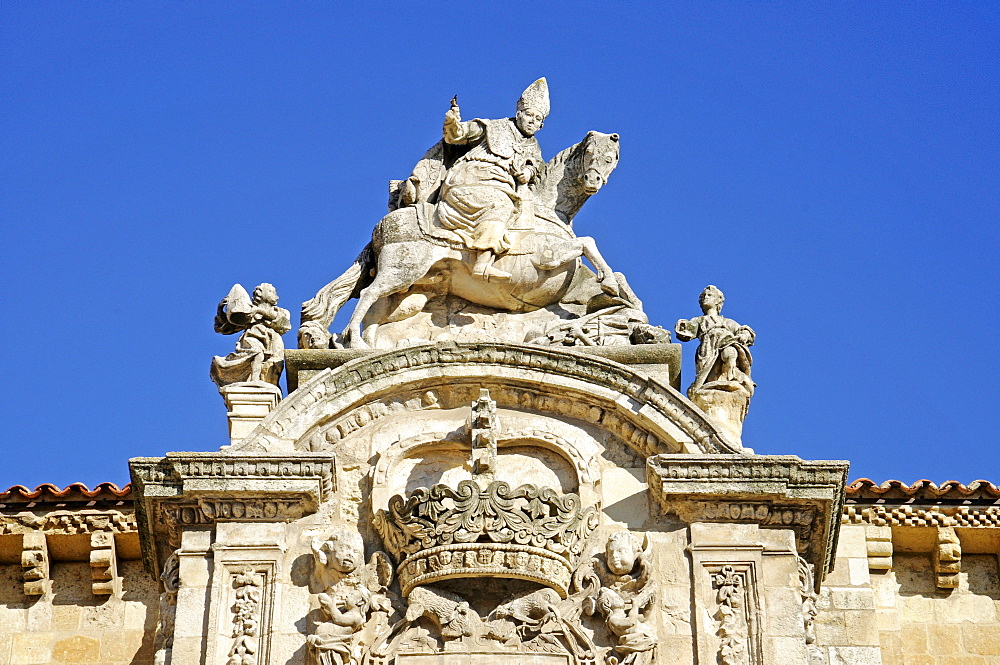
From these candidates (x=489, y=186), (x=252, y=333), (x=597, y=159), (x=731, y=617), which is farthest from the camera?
(x=597, y=159)

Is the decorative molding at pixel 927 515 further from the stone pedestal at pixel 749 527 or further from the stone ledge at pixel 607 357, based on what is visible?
the stone ledge at pixel 607 357

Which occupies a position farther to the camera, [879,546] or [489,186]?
[489,186]

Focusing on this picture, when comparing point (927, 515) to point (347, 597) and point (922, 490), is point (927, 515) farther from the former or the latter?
point (347, 597)

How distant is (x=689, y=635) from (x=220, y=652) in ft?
10.8

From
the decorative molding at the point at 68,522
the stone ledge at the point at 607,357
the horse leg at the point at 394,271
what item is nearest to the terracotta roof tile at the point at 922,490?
the stone ledge at the point at 607,357

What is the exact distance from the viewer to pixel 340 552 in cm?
1623

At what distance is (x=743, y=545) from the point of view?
16.4 m

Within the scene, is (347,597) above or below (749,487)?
below

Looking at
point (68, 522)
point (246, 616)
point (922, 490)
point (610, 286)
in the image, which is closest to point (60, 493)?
point (68, 522)

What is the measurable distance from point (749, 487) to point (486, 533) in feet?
6.33

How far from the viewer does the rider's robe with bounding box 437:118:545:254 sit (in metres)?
18.4

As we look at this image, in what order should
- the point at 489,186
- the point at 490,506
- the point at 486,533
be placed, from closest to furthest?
the point at 486,533, the point at 490,506, the point at 489,186

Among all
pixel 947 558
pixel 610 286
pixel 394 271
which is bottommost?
pixel 947 558

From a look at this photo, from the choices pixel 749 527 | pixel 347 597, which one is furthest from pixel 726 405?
pixel 347 597
